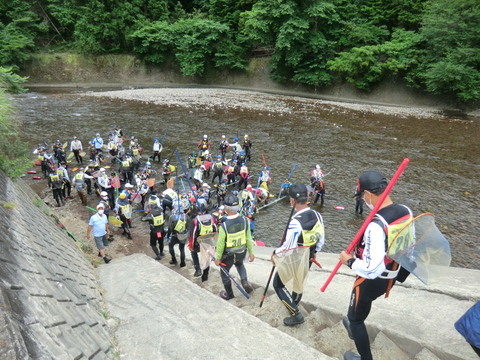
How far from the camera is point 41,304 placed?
290 cm

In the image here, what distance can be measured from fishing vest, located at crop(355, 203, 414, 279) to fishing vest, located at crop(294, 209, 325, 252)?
113 cm

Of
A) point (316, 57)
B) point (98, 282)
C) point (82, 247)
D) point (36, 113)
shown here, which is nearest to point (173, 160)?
point (82, 247)

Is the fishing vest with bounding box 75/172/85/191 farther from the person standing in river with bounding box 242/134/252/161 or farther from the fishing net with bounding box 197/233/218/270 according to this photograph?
the person standing in river with bounding box 242/134/252/161

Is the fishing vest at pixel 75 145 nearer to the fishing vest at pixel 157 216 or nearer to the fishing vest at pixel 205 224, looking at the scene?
the fishing vest at pixel 157 216

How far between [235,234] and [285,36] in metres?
32.4

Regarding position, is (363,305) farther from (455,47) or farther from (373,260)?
(455,47)

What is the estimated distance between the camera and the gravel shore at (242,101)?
26.8 m

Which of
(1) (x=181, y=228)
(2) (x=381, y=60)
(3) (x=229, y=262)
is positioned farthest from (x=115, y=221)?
(2) (x=381, y=60)

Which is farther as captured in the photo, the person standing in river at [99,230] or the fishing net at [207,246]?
the person standing in river at [99,230]

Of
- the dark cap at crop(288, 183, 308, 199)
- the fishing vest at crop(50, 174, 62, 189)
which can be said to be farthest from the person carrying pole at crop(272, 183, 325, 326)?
the fishing vest at crop(50, 174, 62, 189)

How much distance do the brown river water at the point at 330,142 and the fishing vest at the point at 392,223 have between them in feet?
20.0

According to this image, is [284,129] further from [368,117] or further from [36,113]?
[36,113]

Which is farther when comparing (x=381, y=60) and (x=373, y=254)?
(x=381, y=60)

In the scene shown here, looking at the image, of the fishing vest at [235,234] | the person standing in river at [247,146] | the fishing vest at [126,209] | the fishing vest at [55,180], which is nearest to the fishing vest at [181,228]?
the fishing vest at [235,234]
